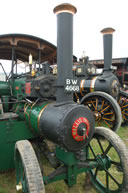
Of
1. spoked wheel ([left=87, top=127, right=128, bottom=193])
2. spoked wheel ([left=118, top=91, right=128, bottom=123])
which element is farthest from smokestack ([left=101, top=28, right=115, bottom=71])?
spoked wheel ([left=87, top=127, right=128, bottom=193])

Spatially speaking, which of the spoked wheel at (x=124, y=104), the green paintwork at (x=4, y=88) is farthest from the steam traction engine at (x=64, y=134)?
the spoked wheel at (x=124, y=104)

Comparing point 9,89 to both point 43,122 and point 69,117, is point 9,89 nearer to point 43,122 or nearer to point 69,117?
point 43,122

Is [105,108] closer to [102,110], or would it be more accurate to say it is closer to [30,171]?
[102,110]

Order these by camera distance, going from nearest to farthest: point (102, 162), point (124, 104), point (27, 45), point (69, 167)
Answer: point (69, 167) → point (102, 162) → point (27, 45) → point (124, 104)

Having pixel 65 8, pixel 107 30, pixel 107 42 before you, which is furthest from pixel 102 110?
pixel 65 8

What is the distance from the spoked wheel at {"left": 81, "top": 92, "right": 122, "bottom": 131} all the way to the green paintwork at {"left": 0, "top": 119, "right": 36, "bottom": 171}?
2530mm

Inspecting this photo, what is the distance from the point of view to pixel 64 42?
1.94 metres

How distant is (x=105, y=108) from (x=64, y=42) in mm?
2978

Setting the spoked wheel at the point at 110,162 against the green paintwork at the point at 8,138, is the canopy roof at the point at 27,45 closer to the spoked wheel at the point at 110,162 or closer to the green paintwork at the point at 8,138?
the green paintwork at the point at 8,138

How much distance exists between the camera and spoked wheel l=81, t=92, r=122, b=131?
4199mm

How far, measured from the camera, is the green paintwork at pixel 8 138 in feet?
8.11

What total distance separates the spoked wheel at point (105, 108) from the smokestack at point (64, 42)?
8.41 ft

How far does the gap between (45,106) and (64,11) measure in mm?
1222

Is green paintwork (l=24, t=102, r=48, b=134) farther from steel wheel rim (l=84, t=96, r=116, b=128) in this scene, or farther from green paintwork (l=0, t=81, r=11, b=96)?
steel wheel rim (l=84, t=96, r=116, b=128)
